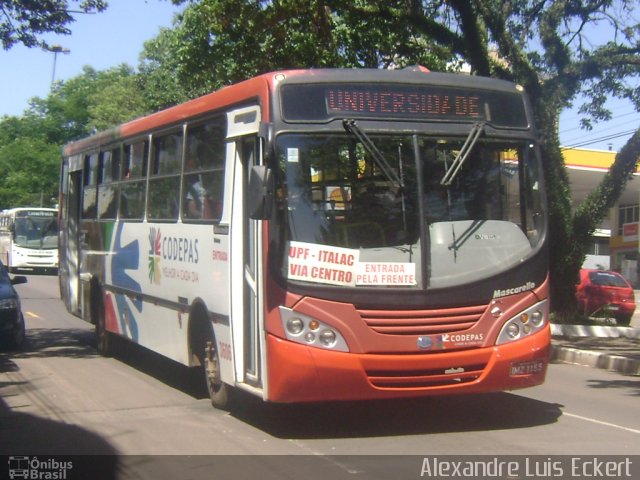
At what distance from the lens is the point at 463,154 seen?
8.05 meters

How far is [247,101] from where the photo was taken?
8320mm

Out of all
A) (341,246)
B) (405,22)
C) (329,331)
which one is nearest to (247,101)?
(341,246)

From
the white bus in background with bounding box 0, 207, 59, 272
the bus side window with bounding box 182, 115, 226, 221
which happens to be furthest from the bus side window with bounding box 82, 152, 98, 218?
the white bus in background with bounding box 0, 207, 59, 272

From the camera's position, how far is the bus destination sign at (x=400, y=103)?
7.86 meters

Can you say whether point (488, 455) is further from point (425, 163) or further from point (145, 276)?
point (145, 276)

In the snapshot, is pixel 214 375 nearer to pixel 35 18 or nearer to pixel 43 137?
pixel 35 18

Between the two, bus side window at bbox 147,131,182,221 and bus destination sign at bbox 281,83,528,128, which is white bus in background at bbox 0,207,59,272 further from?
bus destination sign at bbox 281,83,528,128

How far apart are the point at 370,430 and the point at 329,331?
1.30 meters

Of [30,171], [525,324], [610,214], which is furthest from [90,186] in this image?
[30,171]

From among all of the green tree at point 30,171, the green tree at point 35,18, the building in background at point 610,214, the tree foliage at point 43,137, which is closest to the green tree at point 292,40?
the green tree at point 35,18

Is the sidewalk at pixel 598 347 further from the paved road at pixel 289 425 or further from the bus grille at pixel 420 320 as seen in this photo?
the bus grille at pixel 420 320

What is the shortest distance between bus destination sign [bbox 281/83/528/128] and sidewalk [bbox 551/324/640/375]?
598 cm

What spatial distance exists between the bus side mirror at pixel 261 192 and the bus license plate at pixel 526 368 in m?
2.57

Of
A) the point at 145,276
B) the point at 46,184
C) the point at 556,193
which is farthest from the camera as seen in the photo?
the point at 46,184
